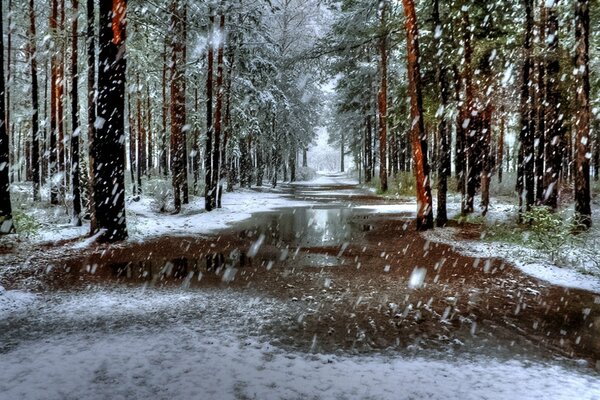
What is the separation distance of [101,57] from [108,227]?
14.9ft

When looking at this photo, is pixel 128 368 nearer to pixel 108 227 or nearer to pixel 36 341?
pixel 36 341

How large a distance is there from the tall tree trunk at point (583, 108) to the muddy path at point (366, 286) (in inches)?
191

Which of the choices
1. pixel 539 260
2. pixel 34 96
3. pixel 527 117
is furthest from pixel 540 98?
pixel 34 96

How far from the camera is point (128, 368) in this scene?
13.0 ft

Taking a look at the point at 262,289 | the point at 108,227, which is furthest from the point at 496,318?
the point at 108,227

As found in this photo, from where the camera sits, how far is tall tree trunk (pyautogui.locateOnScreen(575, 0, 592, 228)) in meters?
10.9

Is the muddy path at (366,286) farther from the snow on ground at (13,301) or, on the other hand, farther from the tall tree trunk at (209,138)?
the tall tree trunk at (209,138)

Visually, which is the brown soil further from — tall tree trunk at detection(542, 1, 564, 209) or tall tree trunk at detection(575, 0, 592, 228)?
tall tree trunk at detection(542, 1, 564, 209)

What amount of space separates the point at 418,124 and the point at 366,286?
7.12m

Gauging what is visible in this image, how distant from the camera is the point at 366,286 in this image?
7.02m

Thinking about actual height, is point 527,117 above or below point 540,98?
below

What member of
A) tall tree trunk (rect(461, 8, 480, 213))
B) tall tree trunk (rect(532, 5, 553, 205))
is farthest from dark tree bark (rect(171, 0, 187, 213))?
tall tree trunk (rect(532, 5, 553, 205))

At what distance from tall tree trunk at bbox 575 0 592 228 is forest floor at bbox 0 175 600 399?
444 centimetres

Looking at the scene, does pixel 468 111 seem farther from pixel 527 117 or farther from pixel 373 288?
pixel 373 288
